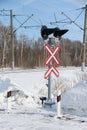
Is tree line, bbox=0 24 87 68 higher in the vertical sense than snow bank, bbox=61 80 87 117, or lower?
higher

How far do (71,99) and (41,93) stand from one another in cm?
906

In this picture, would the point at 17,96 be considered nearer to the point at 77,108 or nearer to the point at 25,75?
the point at 77,108

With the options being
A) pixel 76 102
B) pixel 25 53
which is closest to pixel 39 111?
pixel 76 102

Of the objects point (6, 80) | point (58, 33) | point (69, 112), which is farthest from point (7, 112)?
point (6, 80)

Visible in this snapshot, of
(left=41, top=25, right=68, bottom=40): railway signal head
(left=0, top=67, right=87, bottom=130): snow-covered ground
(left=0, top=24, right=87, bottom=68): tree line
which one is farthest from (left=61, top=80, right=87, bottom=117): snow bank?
(left=0, top=24, right=87, bottom=68): tree line

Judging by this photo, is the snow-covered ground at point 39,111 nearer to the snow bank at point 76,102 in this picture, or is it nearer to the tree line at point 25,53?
the snow bank at point 76,102

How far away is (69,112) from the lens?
11.7 meters

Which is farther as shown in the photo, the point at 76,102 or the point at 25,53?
the point at 25,53

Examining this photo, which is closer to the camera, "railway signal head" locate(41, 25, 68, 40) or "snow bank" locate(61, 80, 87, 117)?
"snow bank" locate(61, 80, 87, 117)

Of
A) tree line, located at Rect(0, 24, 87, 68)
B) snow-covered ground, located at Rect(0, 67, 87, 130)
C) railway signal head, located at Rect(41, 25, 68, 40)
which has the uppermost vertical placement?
tree line, located at Rect(0, 24, 87, 68)

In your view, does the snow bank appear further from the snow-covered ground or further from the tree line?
the tree line

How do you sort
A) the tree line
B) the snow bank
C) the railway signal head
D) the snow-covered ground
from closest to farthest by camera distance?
the snow-covered ground < the snow bank < the railway signal head < the tree line

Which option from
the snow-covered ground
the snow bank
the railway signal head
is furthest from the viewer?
the railway signal head

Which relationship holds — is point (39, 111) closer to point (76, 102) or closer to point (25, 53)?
point (76, 102)
